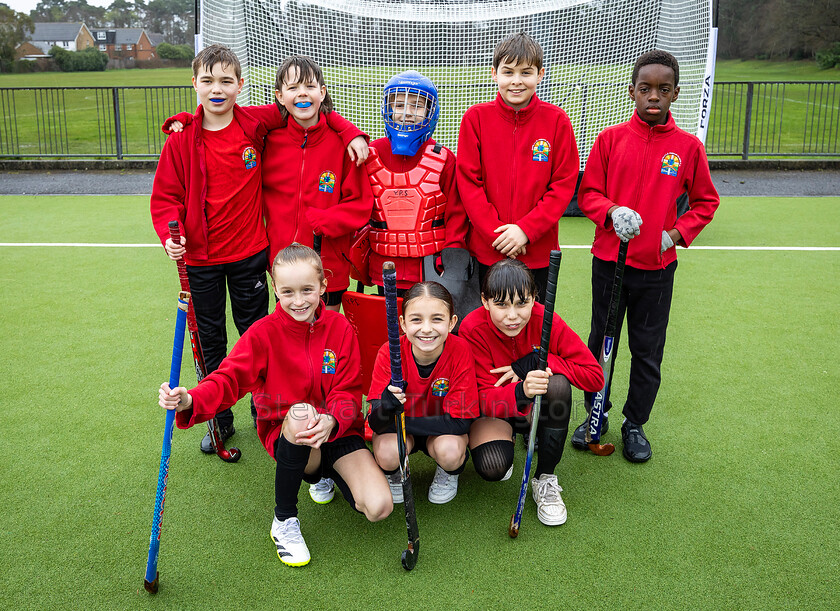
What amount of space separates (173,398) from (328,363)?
2.13ft

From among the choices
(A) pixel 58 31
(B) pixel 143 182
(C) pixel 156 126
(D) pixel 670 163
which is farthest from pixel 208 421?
(A) pixel 58 31

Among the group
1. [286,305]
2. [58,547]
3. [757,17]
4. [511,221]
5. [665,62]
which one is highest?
[757,17]

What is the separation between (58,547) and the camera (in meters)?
2.60

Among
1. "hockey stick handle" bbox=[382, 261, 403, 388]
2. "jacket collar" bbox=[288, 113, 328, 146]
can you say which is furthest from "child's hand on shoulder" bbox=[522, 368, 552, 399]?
"jacket collar" bbox=[288, 113, 328, 146]

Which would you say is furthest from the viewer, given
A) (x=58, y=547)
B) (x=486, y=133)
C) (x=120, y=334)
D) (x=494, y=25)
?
(x=494, y=25)

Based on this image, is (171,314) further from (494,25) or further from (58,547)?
(494,25)

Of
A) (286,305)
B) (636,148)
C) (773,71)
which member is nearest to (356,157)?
(286,305)

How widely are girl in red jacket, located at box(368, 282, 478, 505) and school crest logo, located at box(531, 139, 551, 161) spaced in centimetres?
83

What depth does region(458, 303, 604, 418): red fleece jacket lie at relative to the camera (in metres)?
2.74

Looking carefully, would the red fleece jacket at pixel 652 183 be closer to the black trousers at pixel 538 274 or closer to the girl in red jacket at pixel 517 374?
the black trousers at pixel 538 274

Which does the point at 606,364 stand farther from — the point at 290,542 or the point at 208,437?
the point at 208,437

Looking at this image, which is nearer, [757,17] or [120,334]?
[120,334]

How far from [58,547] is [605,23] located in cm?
696

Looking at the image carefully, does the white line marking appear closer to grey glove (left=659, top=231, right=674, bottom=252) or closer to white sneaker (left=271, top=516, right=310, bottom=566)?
grey glove (left=659, top=231, right=674, bottom=252)
